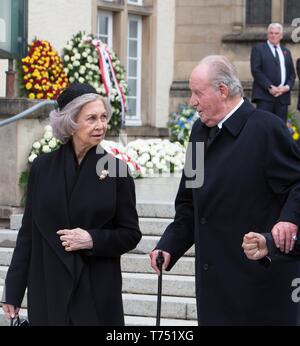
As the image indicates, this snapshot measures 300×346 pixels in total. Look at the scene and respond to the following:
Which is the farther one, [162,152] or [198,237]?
[162,152]

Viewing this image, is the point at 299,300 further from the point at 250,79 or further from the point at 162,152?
the point at 250,79

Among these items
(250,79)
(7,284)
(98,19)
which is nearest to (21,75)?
(98,19)

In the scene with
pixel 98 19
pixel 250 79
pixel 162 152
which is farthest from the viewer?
pixel 250 79

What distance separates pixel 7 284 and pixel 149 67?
12.6m

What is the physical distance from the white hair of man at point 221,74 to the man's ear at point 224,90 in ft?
0.04

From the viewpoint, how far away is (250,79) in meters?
18.0

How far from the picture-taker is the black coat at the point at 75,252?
5.30 meters

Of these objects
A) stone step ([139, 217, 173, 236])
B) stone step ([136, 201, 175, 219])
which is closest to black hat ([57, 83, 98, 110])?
stone step ([139, 217, 173, 236])

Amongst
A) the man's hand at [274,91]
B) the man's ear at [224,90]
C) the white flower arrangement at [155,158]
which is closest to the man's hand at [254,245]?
the man's ear at [224,90]

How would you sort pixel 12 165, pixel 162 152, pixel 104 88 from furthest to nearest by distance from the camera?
pixel 104 88 < pixel 162 152 < pixel 12 165

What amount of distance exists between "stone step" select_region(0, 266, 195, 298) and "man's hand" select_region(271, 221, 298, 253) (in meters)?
3.50

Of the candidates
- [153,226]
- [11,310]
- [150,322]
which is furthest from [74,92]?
[153,226]

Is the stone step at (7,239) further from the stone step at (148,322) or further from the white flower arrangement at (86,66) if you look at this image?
the white flower arrangement at (86,66)
